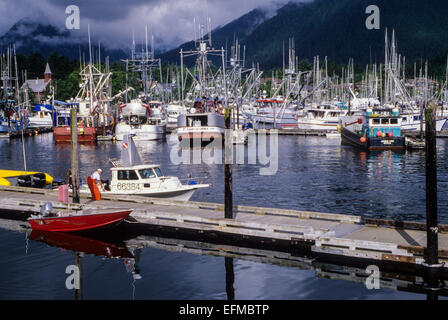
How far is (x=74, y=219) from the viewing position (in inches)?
1041

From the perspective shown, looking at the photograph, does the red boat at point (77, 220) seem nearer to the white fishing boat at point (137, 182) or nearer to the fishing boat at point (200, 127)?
the white fishing boat at point (137, 182)

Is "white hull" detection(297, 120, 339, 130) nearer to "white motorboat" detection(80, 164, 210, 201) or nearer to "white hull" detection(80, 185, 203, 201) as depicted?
"white hull" detection(80, 185, 203, 201)

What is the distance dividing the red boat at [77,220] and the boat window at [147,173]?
5427 millimetres

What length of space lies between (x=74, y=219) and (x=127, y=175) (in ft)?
18.6

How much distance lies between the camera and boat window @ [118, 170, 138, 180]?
3139cm

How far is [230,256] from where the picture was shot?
2322 cm

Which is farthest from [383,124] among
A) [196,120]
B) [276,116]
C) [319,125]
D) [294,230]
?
[294,230]

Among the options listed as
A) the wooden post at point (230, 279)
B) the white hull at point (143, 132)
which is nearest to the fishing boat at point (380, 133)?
the white hull at point (143, 132)

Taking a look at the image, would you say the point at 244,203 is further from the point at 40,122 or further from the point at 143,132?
the point at 40,122

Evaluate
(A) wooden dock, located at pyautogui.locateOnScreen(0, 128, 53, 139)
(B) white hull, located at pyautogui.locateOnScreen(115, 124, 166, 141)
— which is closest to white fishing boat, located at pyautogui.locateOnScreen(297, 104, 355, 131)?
(B) white hull, located at pyautogui.locateOnScreen(115, 124, 166, 141)
